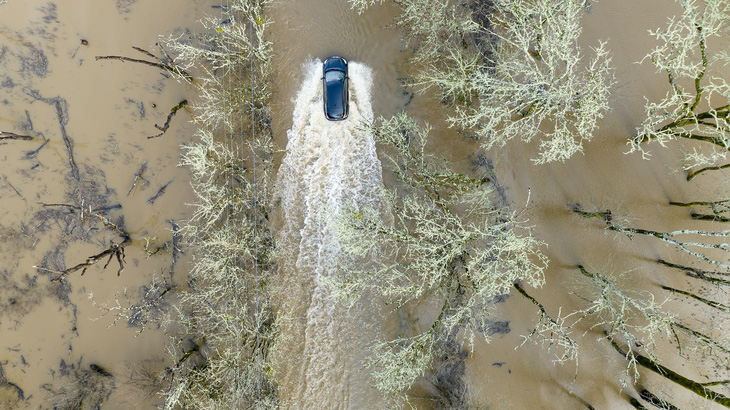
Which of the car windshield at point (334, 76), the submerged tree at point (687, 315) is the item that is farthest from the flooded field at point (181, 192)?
the car windshield at point (334, 76)

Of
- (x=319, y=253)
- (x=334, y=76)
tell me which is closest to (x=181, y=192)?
(x=319, y=253)

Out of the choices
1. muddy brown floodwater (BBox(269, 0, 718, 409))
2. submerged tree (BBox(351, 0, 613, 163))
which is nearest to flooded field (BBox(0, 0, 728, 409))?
muddy brown floodwater (BBox(269, 0, 718, 409))

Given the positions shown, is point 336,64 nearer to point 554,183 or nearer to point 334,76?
point 334,76

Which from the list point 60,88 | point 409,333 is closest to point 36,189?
point 60,88

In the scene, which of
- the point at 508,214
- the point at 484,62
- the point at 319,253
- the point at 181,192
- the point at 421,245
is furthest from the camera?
the point at 319,253

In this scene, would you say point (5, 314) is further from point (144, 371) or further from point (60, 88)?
point (60, 88)
